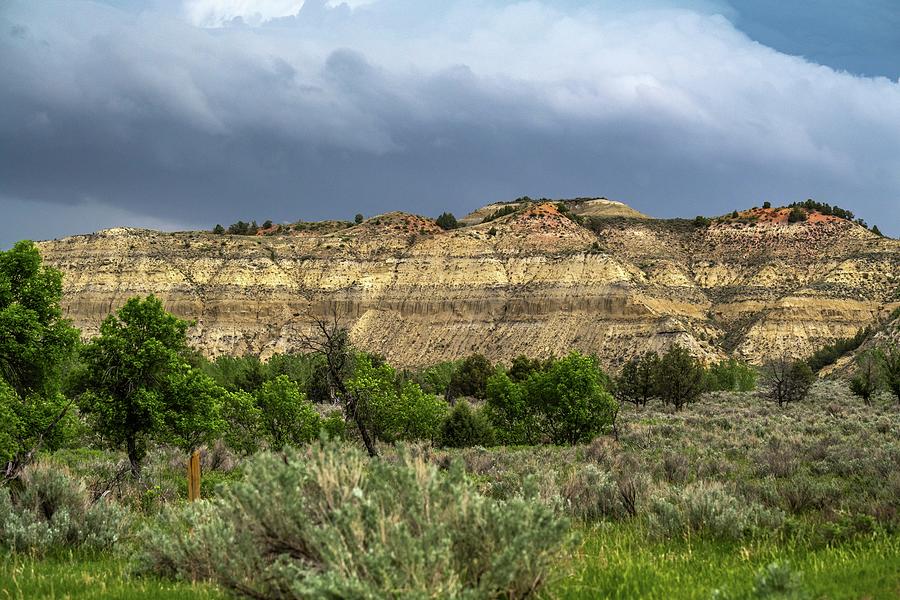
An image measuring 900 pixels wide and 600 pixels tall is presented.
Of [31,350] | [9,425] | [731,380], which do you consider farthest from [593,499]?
[731,380]

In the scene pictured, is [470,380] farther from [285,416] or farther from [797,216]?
[797,216]

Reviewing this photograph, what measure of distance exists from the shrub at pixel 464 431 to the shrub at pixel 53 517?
2011 centimetres

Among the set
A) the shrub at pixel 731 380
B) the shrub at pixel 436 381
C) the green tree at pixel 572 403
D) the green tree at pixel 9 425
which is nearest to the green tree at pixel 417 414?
the green tree at pixel 572 403

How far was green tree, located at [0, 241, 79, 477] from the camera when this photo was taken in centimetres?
1362

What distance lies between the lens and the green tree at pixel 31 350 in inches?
536

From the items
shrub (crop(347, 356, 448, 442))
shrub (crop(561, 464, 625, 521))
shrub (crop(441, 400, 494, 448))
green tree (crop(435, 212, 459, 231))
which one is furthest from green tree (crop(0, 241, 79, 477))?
green tree (crop(435, 212, 459, 231))

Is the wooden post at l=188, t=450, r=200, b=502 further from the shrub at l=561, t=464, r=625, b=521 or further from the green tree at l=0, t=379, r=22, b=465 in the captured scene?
the shrub at l=561, t=464, r=625, b=521

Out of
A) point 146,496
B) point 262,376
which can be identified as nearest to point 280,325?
point 262,376

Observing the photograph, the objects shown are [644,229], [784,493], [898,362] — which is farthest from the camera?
[644,229]

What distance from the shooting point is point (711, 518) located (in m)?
9.89

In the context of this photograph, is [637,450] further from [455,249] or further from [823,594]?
[455,249]

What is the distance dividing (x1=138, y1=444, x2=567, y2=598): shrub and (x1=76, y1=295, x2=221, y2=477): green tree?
37.8 ft

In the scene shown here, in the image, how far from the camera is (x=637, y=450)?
22922 millimetres

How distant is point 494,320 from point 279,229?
45.9 metres
